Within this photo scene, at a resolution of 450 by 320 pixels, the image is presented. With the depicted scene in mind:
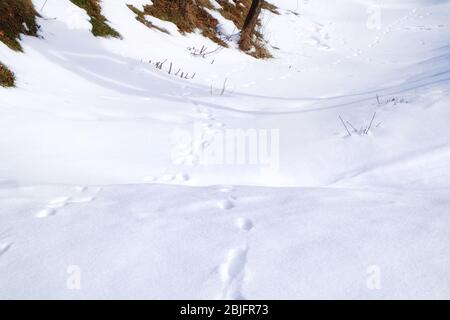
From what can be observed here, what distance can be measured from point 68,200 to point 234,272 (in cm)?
170

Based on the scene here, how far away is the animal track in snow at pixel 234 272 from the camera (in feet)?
5.99

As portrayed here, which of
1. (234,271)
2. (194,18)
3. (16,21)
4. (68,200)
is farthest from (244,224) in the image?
(194,18)

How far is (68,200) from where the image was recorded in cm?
292


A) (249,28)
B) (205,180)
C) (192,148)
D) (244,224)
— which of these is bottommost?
(244,224)

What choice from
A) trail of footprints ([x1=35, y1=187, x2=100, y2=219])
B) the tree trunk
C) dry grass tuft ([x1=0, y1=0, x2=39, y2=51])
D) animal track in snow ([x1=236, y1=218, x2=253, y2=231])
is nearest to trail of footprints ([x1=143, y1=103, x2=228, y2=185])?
trail of footprints ([x1=35, y1=187, x2=100, y2=219])

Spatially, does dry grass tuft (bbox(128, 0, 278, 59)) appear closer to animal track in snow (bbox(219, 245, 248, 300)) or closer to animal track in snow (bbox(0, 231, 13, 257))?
animal track in snow (bbox(0, 231, 13, 257))

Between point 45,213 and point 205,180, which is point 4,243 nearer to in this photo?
point 45,213

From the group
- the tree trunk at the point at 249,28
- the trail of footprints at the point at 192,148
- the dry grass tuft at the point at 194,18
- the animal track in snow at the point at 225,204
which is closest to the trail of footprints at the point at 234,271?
the animal track in snow at the point at 225,204

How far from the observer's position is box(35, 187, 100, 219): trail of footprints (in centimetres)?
269

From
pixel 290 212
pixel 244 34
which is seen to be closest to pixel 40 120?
pixel 290 212

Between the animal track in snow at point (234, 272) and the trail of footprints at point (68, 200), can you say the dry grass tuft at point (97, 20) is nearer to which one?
the trail of footprints at point (68, 200)

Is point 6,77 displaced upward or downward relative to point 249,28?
downward
